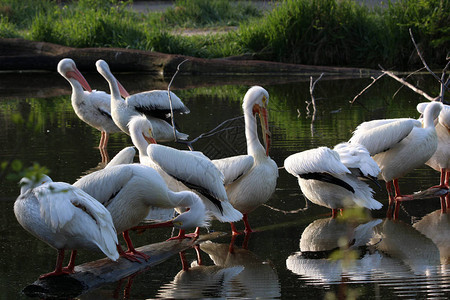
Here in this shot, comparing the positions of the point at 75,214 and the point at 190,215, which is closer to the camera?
the point at 75,214

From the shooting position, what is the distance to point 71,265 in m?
3.94

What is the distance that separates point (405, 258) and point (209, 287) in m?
1.25

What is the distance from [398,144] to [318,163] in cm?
105

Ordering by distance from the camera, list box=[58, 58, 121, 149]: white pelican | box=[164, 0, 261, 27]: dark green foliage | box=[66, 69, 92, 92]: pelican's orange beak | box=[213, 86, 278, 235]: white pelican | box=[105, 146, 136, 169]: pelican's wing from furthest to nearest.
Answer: box=[164, 0, 261, 27]: dark green foliage → box=[66, 69, 92, 92]: pelican's orange beak → box=[58, 58, 121, 149]: white pelican → box=[213, 86, 278, 235]: white pelican → box=[105, 146, 136, 169]: pelican's wing

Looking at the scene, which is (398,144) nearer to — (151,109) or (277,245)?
(277,245)

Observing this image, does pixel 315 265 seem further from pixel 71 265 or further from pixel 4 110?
pixel 4 110

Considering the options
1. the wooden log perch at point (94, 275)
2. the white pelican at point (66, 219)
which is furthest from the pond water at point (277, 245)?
the white pelican at point (66, 219)

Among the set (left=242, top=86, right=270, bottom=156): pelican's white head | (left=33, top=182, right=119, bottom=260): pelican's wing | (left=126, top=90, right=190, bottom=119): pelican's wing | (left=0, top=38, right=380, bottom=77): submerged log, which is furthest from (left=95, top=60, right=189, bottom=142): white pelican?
(left=0, top=38, right=380, bottom=77): submerged log

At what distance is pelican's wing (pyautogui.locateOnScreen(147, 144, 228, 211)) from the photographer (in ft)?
15.3

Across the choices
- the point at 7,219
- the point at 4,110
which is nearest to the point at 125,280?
the point at 7,219

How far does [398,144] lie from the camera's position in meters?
5.72

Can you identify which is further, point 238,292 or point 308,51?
point 308,51

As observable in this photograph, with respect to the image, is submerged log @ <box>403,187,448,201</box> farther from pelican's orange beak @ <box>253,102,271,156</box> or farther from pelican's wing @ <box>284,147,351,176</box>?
pelican's orange beak @ <box>253,102,271,156</box>

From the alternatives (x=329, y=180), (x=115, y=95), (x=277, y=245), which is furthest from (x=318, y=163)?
(x=115, y=95)
